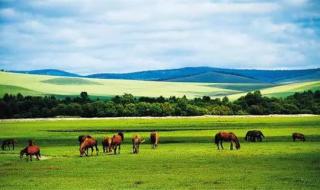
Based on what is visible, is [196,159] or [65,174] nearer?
[65,174]

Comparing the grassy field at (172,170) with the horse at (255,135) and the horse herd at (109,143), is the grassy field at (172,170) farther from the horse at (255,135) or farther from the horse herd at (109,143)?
the horse at (255,135)

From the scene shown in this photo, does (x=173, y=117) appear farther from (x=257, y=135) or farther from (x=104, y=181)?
(x=104, y=181)

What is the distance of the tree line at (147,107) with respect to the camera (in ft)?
381

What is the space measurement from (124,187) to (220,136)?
61.1 feet

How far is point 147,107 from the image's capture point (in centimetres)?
11606

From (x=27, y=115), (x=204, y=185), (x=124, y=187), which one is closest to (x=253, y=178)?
(x=204, y=185)

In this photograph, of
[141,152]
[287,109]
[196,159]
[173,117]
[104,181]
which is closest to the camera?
[104,181]

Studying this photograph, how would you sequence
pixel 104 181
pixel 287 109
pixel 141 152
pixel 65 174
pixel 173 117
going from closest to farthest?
pixel 104 181 < pixel 65 174 < pixel 141 152 < pixel 173 117 < pixel 287 109

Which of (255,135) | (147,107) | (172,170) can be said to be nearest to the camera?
(172,170)

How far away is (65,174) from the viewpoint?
92.5ft

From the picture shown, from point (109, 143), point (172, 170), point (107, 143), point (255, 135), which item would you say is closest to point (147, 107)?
point (255, 135)

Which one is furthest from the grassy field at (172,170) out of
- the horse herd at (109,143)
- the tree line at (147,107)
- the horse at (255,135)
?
the tree line at (147,107)

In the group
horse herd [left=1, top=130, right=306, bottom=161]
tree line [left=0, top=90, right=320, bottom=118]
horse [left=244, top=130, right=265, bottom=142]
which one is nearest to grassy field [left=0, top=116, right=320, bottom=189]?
horse herd [left=1, top=130, right=306, bottom=161]

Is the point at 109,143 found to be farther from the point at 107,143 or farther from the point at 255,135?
the point at 255,135
